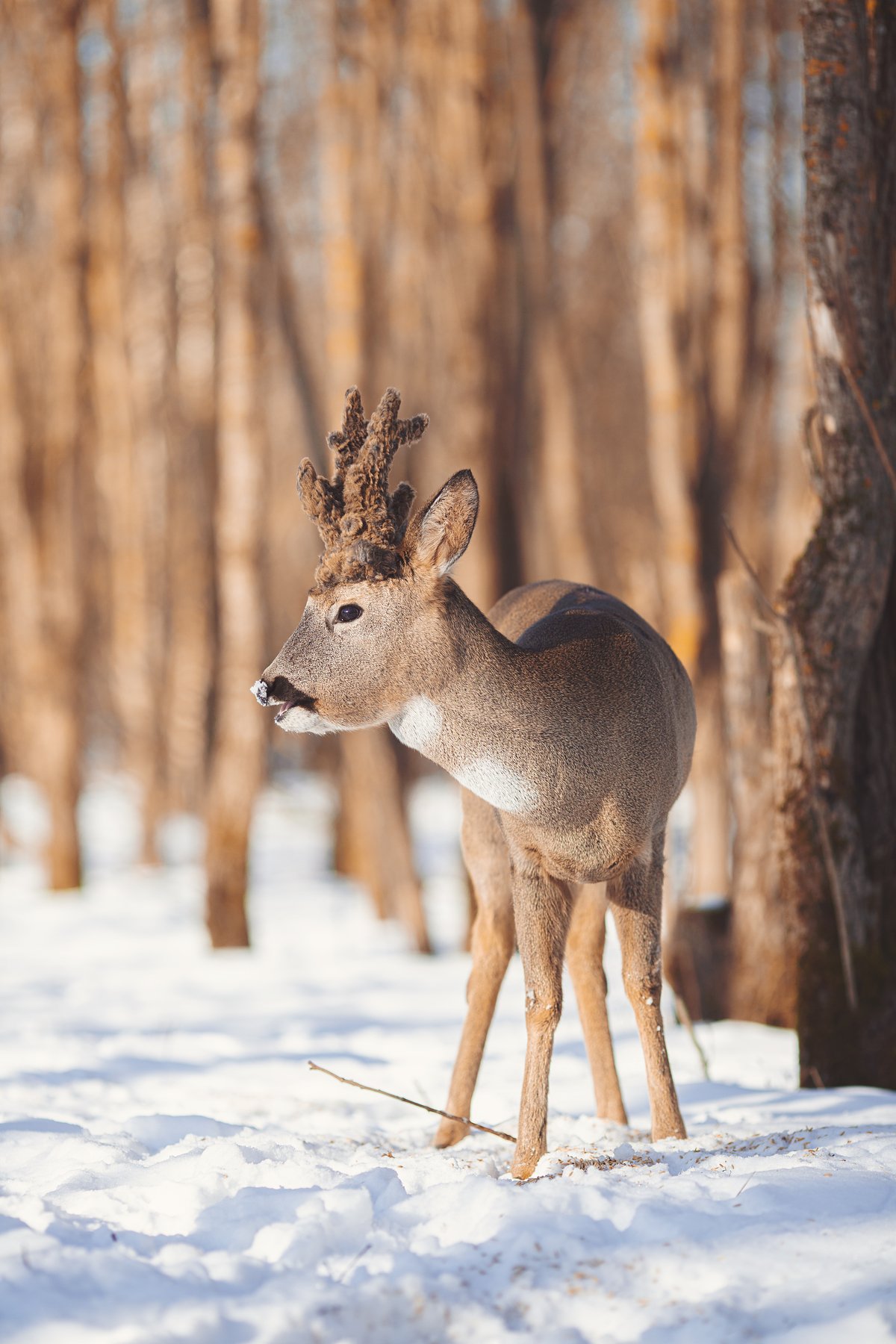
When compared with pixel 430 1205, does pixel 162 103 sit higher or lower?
higher

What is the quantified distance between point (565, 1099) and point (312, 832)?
58.8 feet

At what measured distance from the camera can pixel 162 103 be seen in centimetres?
1758

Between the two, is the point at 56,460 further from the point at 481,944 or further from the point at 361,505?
the point at 361,505

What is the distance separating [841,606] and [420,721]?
7.42 feet

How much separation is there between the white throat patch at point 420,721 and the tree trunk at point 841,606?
207 centimetres

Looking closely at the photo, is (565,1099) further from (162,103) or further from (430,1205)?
(162,103)

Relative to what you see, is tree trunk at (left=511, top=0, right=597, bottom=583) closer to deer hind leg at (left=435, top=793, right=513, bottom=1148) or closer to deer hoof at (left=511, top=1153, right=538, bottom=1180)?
deer hind leg at (left=435, top=793, right=513, bottom=1148)

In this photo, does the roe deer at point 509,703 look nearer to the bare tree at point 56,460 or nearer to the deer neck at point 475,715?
the deer neck at point 475,715

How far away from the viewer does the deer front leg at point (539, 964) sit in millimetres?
4273

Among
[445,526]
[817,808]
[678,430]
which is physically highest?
[678,430]

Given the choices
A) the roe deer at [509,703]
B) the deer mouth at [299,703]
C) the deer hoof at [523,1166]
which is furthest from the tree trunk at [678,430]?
the deer mouth at [299,703]

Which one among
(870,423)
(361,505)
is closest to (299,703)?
(361,505)

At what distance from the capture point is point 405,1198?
11.9ft

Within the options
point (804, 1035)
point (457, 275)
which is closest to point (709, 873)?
point (804, 1035)
